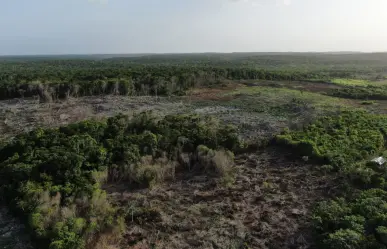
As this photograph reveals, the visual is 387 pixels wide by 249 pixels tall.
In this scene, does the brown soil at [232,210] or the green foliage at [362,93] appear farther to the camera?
the green foliage at [362,93]

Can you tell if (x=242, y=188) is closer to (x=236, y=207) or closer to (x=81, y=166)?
(x=236, y=207)

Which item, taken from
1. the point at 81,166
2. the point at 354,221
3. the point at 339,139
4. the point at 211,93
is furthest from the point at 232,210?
the point at 211,93

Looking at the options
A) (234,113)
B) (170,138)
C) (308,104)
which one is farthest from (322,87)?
(170,138)

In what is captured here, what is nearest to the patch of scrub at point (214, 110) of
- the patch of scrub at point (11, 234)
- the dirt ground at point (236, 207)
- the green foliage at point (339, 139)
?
the dirt ground at point (236, 207)

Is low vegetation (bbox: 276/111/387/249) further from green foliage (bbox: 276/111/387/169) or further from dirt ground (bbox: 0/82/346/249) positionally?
dirt ground (bbox: 0/82/346/249)

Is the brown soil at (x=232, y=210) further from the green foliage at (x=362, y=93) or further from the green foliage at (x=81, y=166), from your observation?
the green foliage at (x=362, y=93)
